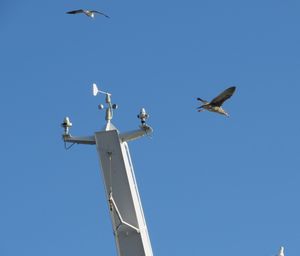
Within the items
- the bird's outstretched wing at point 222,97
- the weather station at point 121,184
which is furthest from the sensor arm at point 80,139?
the bird's outstretched wing at point 222,97

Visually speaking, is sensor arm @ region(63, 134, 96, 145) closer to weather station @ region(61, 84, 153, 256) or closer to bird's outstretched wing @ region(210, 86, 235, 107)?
weather station @ region(61, 84, 153, 256)

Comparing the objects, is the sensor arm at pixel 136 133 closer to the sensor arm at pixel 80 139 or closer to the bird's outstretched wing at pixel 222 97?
the sensor arm at pixel 80 139

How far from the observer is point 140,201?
6016 centimetres

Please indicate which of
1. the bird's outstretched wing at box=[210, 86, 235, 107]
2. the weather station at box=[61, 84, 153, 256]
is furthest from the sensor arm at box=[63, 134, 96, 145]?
the bird's outstretched wing at box=[210, 86, 235, 107]

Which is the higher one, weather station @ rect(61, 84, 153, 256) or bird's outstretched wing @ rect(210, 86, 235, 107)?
bird's outstretched wing @ rect(210, 86, 235, 107)

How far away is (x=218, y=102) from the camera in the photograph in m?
62.5

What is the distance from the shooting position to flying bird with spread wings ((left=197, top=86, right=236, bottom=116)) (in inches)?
2443

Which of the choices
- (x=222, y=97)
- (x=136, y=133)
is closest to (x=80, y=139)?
(x=136, y=133)

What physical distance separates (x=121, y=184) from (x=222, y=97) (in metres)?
4.99

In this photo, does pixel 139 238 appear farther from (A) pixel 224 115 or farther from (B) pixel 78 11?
(B) pixel 78 11

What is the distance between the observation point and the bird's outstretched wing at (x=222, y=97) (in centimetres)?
6194

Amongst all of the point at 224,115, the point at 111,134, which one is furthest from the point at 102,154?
the point at 224,115

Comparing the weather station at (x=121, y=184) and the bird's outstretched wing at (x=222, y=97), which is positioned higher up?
the bird's outstretched wing at (x=222, y=97)

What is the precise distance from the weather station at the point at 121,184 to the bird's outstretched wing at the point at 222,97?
2890 millimetres
